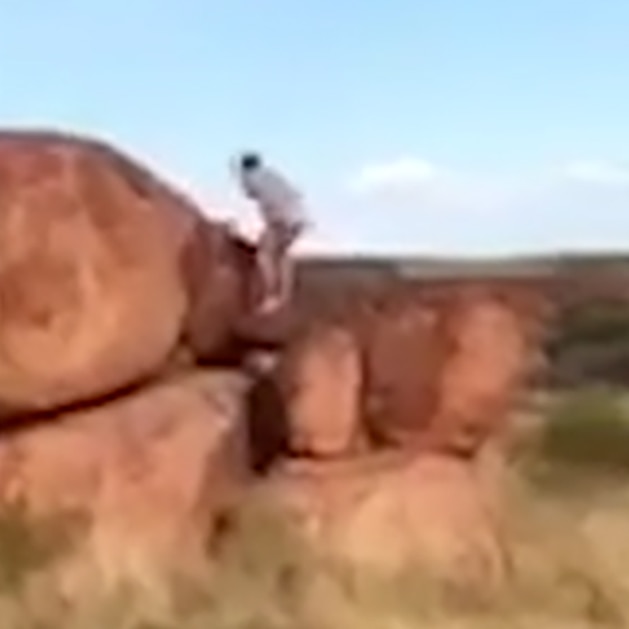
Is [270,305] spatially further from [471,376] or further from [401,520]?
[401,520]

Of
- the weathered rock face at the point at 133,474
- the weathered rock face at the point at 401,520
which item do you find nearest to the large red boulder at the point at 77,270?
the weathered rock face at the point at 133,474

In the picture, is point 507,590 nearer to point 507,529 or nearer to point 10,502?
point 507,529

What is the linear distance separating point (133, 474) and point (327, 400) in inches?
32.6

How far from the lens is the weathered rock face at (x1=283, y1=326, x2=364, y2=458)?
6.24 meters

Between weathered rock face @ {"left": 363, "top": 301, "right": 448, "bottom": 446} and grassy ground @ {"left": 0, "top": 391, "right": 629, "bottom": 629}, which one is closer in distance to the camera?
grassy ground @ {"left": 0, "top": 391, "right": 629, "bottom": 629}

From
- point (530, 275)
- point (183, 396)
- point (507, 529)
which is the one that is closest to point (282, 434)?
point (183, 396)

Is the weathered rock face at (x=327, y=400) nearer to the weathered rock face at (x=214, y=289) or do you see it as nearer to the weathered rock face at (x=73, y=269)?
the weathered rock face at (x=214, y=289)

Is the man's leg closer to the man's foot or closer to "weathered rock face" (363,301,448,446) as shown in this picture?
the man's foot

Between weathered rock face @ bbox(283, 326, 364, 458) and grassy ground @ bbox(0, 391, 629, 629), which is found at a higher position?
weathered rock face @ bbox(283, 326, 364, 458)

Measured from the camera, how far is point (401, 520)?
6066mm

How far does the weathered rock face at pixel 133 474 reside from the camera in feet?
18.7

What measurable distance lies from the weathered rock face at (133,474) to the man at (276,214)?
30.9 inches

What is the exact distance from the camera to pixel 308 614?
5.86 m

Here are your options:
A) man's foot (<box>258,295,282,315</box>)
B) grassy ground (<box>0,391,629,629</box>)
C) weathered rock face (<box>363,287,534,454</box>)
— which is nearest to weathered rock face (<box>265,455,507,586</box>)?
grassy ground (<box>0,391,629,629</box>)
